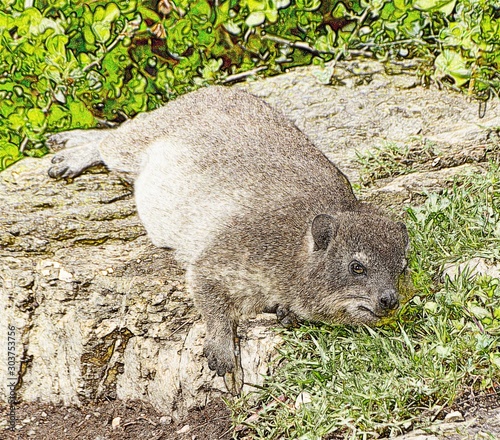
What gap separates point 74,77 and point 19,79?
1.70 feet

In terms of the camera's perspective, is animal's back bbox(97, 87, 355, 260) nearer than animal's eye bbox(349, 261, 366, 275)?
No

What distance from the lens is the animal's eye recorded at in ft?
14.6

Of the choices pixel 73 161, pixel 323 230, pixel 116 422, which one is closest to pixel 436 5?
pixel 323 230

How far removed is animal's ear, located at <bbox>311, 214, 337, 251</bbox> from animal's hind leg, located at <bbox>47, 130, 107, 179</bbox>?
90.4 inches

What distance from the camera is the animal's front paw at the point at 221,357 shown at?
4613mm

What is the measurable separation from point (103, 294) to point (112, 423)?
0.80 meters

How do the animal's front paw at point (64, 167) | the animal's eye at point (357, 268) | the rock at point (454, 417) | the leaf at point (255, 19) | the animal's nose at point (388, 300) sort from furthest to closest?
the leaf at point (255, 19), the animal's front paw at point (64, 167), the animal's eye at point (357, 268), the animal's nose at point (388, 300), the rock at point (454, 417)

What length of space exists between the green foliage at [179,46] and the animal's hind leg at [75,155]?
14.6 inches

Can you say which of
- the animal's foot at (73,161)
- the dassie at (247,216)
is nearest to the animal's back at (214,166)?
the dassie at (247,216)

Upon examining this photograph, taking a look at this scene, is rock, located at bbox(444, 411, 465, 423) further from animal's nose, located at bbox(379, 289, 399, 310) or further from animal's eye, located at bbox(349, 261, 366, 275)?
animal's eye, located at bbox(349, 261, 366, 275)

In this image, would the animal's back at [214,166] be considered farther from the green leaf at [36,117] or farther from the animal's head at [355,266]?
the green leaf at [36,117]

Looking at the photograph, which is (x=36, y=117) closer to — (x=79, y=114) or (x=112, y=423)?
(x=79, y=114)

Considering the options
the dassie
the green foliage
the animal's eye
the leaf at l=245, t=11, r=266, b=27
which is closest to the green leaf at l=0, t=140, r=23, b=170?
the green foliage

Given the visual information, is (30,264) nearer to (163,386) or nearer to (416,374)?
(163,386)
